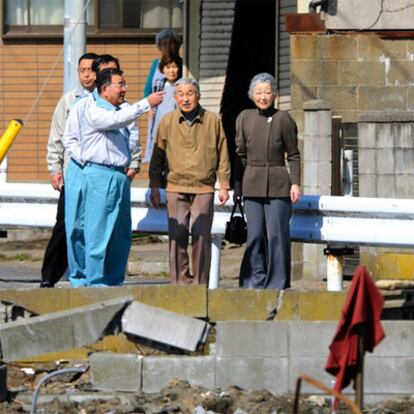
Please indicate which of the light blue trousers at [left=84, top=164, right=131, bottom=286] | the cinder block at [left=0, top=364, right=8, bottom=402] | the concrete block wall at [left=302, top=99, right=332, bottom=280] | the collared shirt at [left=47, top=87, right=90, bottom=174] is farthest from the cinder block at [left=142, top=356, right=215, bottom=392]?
the concrete block wall at [left=302, top=99, right=332, bottom=280]

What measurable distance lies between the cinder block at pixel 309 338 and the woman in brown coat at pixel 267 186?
2.52 metres

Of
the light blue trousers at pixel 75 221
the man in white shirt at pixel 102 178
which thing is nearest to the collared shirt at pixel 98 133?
the man in white shirt at pixel 102 178

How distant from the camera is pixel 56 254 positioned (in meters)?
13.8

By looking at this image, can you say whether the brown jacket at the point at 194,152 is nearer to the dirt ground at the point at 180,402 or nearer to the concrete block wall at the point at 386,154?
the dirt ground at the point at 180,402

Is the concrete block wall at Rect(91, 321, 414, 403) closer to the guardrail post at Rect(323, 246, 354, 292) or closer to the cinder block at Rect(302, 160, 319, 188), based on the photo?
the guardrail post at Rect(323, 246, 354, 292)

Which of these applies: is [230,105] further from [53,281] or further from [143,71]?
[53,281]

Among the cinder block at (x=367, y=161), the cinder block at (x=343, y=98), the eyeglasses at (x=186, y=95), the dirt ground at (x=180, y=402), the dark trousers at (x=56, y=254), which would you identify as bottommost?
the dirt ground at (x=180, y=402)

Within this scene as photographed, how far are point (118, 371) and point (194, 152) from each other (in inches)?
118

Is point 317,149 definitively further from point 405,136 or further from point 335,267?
point 335,267

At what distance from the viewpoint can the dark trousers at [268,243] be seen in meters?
13.2

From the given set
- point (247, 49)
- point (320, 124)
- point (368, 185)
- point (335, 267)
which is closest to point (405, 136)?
point (368, 185)

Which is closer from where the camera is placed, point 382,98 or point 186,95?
point 186,95

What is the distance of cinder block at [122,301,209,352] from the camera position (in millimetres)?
10117

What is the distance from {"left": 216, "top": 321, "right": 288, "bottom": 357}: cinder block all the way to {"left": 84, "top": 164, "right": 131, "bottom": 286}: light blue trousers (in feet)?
8.18
